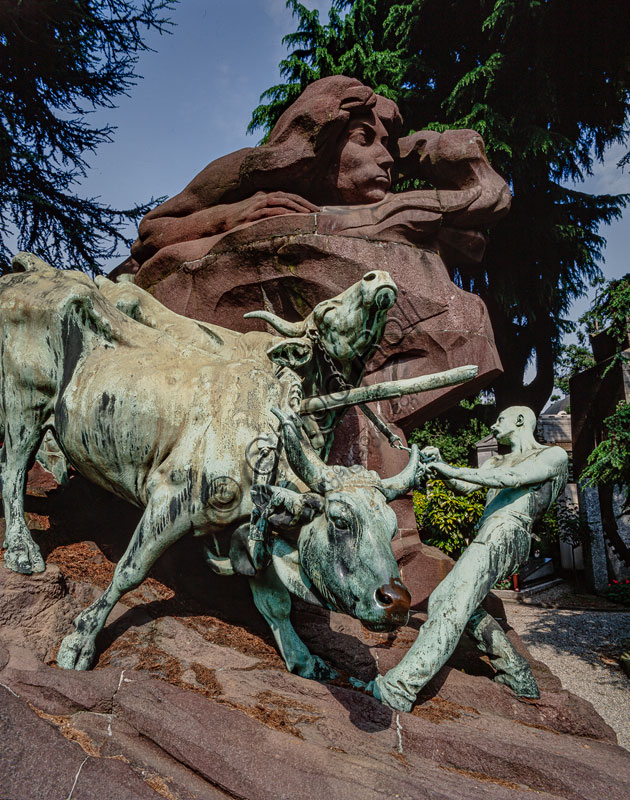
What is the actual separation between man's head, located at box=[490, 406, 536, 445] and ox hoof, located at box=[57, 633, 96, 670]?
10.5 ft

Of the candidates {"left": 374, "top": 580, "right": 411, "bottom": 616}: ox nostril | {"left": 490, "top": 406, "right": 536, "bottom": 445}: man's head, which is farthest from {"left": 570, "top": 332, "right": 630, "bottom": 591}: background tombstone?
{"left": 374, "top": 580, "right": 411, "bottom": 616}: ox nostril

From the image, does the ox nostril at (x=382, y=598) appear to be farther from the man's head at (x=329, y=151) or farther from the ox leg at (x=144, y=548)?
the man's head at (x=329, y=151)

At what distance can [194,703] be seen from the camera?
2.62 metres

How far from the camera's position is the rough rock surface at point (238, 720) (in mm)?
2299

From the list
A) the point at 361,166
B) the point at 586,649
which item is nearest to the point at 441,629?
the point at 586,649

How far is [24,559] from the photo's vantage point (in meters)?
3.47

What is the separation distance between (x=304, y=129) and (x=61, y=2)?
596 cm

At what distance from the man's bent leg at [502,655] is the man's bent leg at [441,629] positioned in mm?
270

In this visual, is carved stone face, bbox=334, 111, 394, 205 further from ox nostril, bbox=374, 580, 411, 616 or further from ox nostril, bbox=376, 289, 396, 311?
ox nostril, bbox=374, 580, 411, 616

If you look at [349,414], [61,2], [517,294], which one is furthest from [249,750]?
[517,294]

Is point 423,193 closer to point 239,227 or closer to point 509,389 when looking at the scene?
point 239,227

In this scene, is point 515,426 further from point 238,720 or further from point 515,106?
point 515,106

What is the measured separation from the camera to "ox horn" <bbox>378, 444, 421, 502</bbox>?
10.2 ft

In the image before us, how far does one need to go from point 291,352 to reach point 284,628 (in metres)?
1.69
